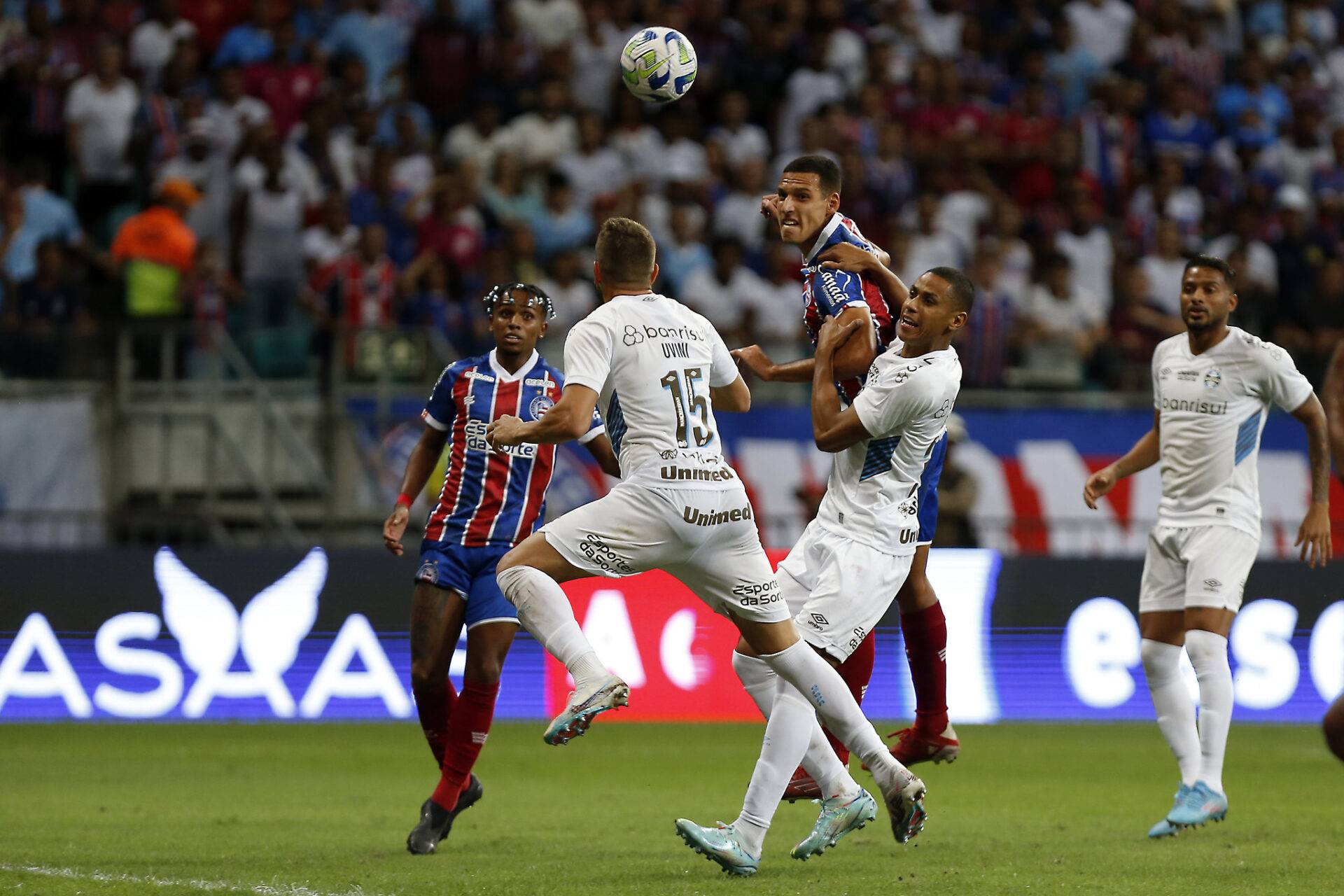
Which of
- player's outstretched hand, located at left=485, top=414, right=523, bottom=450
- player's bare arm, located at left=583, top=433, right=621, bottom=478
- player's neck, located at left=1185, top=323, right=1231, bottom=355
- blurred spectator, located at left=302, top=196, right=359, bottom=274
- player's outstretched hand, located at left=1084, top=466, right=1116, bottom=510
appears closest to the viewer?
player's outstretched hand, located at left=485, top=414, right=523, bottom=450

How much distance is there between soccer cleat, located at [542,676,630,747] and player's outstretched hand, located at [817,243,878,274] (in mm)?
2023

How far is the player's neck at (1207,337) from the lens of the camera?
880cm

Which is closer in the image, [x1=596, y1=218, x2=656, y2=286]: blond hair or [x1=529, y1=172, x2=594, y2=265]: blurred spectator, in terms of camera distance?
[x1=596, y1=218, x2=656, y2=286]: blond hair

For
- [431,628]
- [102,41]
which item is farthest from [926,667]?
[102,41]

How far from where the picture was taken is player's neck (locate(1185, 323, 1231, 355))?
880 centimetres

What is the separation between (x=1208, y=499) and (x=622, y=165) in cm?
936

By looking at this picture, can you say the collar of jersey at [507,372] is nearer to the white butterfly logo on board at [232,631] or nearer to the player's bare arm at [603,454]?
the player's bare arm at [603,454]

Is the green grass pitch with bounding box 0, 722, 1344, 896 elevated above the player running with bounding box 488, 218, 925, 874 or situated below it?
below

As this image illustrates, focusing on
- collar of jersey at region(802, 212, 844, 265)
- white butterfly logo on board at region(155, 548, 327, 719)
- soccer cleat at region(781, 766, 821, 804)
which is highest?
collar of jersey at region(802, 212, 844, 265)

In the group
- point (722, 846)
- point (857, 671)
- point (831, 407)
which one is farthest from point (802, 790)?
point (831, 407)

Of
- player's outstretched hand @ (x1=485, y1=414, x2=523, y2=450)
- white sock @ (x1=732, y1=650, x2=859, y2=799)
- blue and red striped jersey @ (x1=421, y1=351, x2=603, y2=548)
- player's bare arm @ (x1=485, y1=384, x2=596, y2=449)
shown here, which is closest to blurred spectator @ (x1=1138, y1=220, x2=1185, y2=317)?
blue and red striped jersey @ (x1=421, y1=351, x2=603, y2=548)

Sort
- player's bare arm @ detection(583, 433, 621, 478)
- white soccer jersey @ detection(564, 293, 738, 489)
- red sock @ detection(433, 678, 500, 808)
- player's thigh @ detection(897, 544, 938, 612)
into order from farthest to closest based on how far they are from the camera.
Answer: player's bare arm @ detection(583, 433, 621, 478) < player's thigh @ detection(897, 544, 938, 612) < red sock @ detection(433, 678, 500, 808) < white soccer jersey @ detection(564, 293, 738, 489)

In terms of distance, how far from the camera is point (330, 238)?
50.9 feet

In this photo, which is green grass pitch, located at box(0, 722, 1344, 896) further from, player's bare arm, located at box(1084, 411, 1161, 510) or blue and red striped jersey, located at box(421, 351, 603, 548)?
player's bare arm, located at box(1084, 411, 1161, 510)
